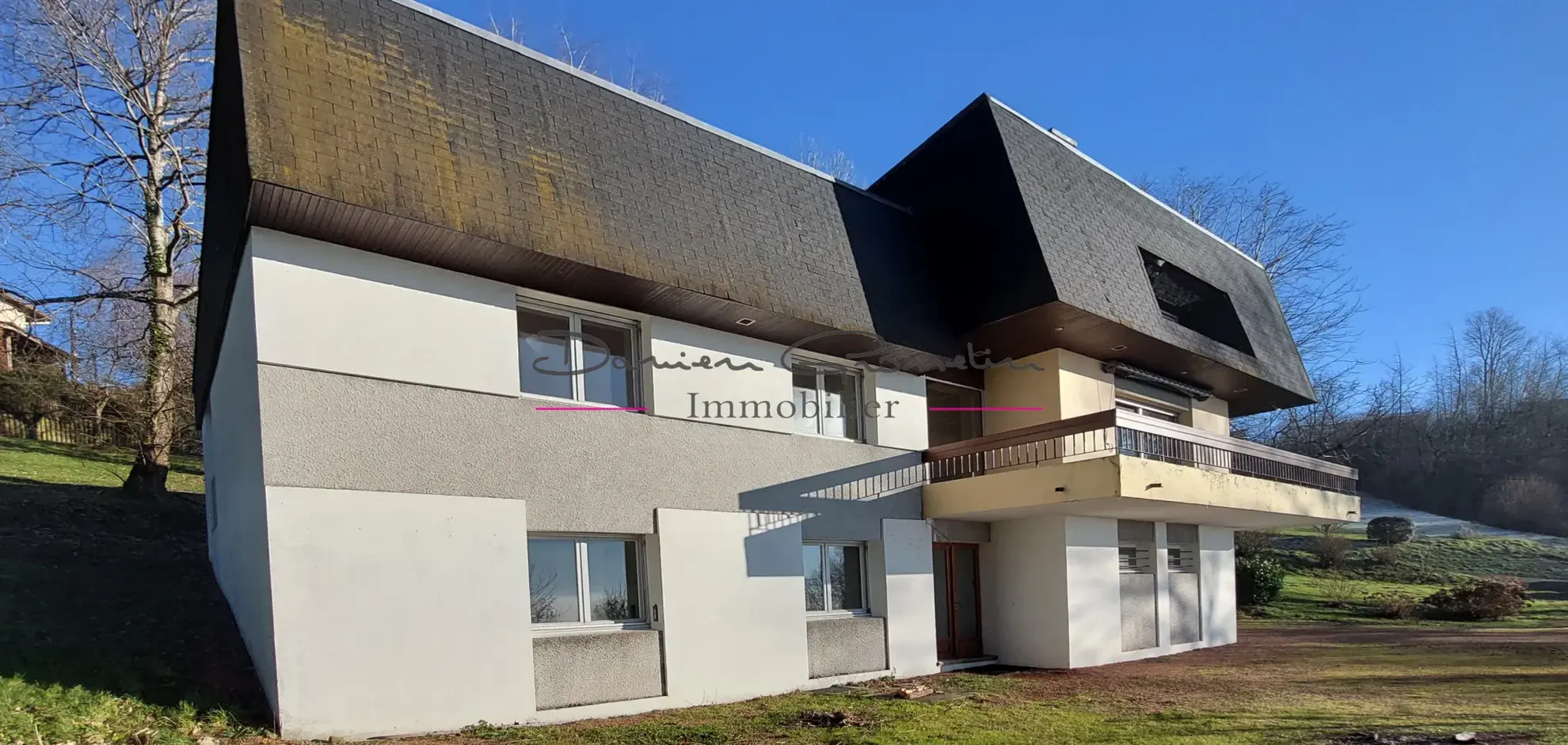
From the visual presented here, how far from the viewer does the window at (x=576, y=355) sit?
371 inches

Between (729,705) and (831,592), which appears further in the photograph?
(831,592)

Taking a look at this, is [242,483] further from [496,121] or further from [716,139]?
[716,139]

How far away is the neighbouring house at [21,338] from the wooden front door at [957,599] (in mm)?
19789

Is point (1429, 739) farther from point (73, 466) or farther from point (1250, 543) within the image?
point (73, 466)

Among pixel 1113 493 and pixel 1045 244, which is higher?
pixel 1045 244

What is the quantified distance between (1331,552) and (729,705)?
32.1 metres

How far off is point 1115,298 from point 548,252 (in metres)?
9.13

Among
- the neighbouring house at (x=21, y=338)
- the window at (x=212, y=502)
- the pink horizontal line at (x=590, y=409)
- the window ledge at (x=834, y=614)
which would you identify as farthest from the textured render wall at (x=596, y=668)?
the neighbouring house at (x=21, y=338)

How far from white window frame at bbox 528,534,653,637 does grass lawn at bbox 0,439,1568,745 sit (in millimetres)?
989

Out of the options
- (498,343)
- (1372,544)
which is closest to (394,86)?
(498,343)

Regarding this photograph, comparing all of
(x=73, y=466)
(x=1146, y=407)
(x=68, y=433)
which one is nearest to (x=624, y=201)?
(x=1146, y=407)

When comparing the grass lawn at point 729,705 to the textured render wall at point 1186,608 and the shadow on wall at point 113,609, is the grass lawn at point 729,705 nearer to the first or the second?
the shadow on wall at point 113,609

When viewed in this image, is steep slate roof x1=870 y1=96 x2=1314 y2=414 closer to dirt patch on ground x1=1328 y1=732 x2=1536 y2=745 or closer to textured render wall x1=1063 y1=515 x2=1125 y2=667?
textured render wall x1=1063 y1=515 x2=1125 y2=667

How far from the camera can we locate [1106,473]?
36.4ft
